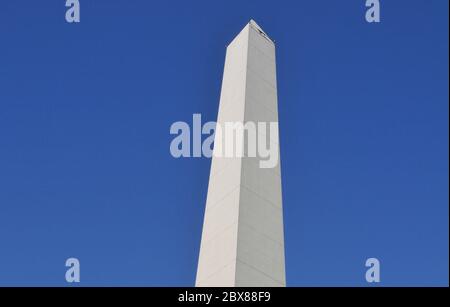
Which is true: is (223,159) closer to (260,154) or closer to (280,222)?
(260,154)

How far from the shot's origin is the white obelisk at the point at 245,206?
16141mm

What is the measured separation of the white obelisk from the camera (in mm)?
16141

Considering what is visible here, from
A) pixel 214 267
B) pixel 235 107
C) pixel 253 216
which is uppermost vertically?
pixel 235 107

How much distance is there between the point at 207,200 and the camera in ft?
64.2

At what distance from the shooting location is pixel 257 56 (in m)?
22.3

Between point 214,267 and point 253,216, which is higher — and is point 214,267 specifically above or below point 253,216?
below

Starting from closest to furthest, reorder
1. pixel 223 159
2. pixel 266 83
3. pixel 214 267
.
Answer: pixel 214 267, pixel 223 159, pixel 266 83

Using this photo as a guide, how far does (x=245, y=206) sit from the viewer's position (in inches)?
672
